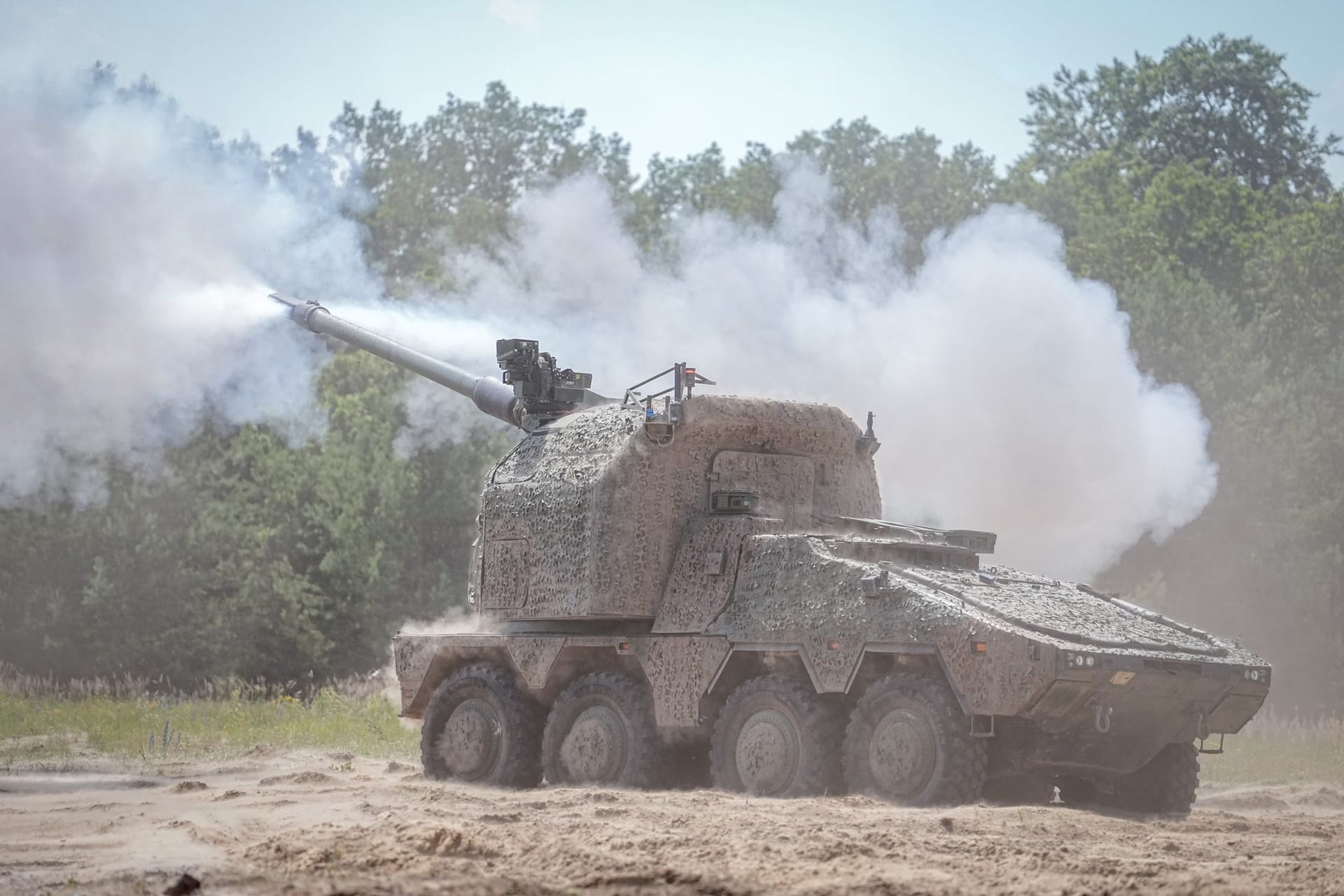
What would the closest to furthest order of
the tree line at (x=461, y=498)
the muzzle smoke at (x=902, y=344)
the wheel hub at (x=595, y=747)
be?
1. the wheel hub at (x=595, y=747)
2. the muzzle smoke at (x=902, y=344)
3. the tree line at (x=461, y=498)

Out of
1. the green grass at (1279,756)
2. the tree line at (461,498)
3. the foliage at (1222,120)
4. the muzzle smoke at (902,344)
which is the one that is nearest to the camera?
the green grass at (1279,756)

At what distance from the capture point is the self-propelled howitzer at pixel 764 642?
12867 millimetres

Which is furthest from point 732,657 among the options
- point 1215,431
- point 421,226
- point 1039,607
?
point 421,226

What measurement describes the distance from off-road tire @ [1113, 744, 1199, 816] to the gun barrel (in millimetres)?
6459

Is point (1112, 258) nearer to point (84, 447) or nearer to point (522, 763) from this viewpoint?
point (84, 447)

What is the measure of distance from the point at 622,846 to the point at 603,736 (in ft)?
15.0

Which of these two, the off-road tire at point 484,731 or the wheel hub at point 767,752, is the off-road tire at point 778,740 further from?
the off-road tire at point 484,731

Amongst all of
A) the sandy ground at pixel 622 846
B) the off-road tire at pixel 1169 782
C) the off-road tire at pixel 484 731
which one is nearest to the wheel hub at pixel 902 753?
the sandy ground at pixel 622 846

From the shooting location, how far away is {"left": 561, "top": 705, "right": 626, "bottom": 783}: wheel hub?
588 inches

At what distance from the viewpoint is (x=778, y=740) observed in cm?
1376

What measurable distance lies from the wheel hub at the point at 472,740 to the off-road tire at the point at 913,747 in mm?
3727

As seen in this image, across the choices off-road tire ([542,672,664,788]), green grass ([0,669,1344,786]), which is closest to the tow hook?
off-road tire ([542,672,664,788])

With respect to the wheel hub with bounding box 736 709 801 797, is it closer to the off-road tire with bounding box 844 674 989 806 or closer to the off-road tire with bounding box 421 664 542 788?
the off-road tire with bounding box 844 674 989 806

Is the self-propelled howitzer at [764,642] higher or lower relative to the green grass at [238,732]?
higher
